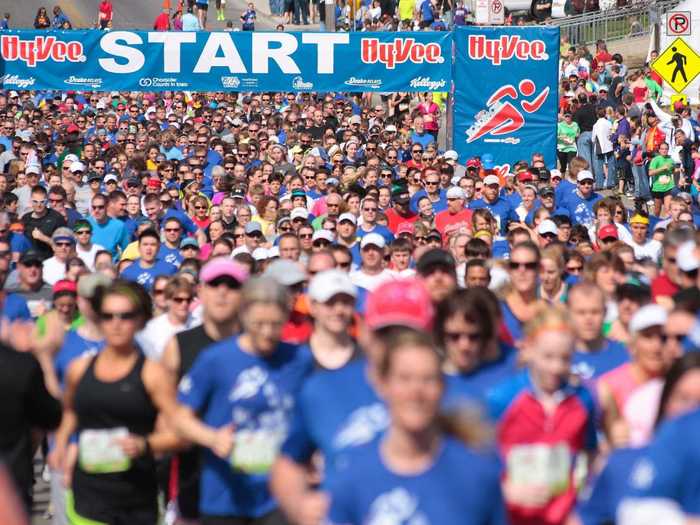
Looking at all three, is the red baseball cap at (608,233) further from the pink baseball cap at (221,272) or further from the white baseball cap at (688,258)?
the pink baseball cap at (221,272)

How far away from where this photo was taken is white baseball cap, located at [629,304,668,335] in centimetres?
668

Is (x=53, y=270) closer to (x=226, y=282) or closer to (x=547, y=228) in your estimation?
(x=547, y=228)

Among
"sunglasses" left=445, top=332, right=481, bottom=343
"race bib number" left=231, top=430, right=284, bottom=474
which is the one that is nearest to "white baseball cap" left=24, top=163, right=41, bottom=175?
"race bib number" left=231, top=430, right=284, bottom=474

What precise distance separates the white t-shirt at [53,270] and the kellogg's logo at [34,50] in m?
11.2

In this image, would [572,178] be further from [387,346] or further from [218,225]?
[387,346]

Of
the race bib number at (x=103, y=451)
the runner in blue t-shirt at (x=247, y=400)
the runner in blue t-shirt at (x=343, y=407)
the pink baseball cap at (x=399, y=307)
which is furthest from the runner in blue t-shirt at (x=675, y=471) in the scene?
the race bib number at (x=103, y=451)

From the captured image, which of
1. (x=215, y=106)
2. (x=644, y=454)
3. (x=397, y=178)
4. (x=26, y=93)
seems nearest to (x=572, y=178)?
(x=397, y=178)

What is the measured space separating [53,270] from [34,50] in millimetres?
11520

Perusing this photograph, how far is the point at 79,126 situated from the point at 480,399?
24.8 metres

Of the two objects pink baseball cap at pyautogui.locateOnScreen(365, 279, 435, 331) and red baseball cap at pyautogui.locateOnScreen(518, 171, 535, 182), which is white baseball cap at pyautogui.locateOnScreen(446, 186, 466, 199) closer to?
red baseball cap at pyautogui.locateOnScreen(518, 171, 535, 182)

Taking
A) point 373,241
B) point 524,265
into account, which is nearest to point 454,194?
point 373,241

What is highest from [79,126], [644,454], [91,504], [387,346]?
[79,126]

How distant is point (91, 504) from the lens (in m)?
7.09

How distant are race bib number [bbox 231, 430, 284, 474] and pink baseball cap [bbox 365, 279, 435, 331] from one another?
102 cm
